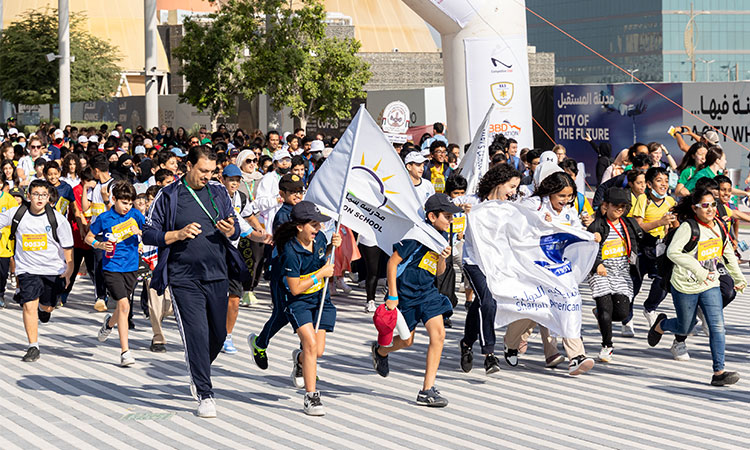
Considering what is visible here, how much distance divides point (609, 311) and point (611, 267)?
400 mm

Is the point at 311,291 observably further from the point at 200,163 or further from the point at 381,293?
the point at 381,293

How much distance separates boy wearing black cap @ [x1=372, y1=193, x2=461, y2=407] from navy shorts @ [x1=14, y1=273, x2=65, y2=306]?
12.3 ft

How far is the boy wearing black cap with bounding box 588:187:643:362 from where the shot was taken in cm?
1028

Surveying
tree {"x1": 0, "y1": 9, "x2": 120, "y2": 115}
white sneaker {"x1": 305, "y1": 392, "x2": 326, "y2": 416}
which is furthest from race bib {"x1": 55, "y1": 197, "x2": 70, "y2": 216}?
tree {"x1": 0, "y1": 9, "x2": 120, "y2": 115}

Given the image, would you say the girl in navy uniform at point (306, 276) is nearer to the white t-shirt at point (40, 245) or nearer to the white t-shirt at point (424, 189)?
the white t-shirt at point (40, 245)

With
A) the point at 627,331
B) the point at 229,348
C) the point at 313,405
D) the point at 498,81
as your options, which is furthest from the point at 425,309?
the point at 498,81

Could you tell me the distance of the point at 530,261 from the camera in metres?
9.72

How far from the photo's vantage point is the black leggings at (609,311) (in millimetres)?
10266

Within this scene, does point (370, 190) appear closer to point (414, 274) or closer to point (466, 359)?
point (414, 274)

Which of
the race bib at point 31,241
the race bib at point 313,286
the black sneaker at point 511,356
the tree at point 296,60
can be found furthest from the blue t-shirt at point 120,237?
the tree at point 296,60

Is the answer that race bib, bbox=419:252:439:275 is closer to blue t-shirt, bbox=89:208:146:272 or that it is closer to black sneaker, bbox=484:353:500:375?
black sneaker, bbox=484:353:500:375

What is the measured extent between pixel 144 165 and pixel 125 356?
5156 millimetres

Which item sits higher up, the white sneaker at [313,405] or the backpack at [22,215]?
the backpack at [22,215]

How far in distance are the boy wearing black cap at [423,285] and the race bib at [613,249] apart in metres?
1.94
